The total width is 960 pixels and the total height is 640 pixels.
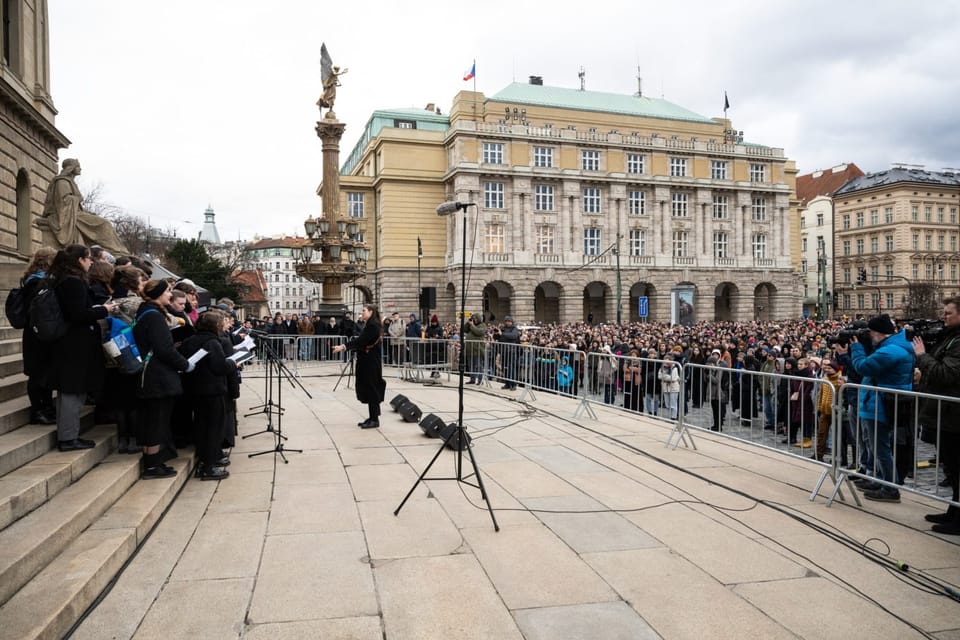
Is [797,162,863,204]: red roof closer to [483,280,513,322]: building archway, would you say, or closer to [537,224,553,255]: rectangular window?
[537,224,553,255]: rectangular window

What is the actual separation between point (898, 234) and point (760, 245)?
27361 millimetres

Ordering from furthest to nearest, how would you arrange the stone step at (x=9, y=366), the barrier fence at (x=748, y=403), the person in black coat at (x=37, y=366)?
the stone step at (x=9, y=366) < the barrier fence at (x=748, y=403) < the person in black coat at (x=37, y=366)

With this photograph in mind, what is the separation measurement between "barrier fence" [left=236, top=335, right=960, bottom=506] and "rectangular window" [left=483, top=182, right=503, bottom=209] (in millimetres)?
29950

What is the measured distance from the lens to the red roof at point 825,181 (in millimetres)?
80500

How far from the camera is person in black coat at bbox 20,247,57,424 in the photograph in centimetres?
571

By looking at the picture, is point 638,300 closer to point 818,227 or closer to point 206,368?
point 818,227

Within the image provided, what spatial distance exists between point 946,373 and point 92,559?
22.4 ft

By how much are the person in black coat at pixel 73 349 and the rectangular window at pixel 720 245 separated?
54.8m

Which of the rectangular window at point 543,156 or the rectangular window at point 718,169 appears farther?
the rectangular window at point 718,169

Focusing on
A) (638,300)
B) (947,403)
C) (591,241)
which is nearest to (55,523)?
(947,403)

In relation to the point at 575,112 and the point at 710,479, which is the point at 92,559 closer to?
the point at 710,479

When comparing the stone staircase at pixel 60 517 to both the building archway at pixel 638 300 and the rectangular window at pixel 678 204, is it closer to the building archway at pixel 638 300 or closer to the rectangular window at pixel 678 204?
the building archway at pixel 638 300

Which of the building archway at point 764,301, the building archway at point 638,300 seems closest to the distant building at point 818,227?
the building archway at point 764,301

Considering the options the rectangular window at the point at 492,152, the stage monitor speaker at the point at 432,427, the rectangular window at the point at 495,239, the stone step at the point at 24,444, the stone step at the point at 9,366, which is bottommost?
the stage monitor speaker at the point at 432,427
